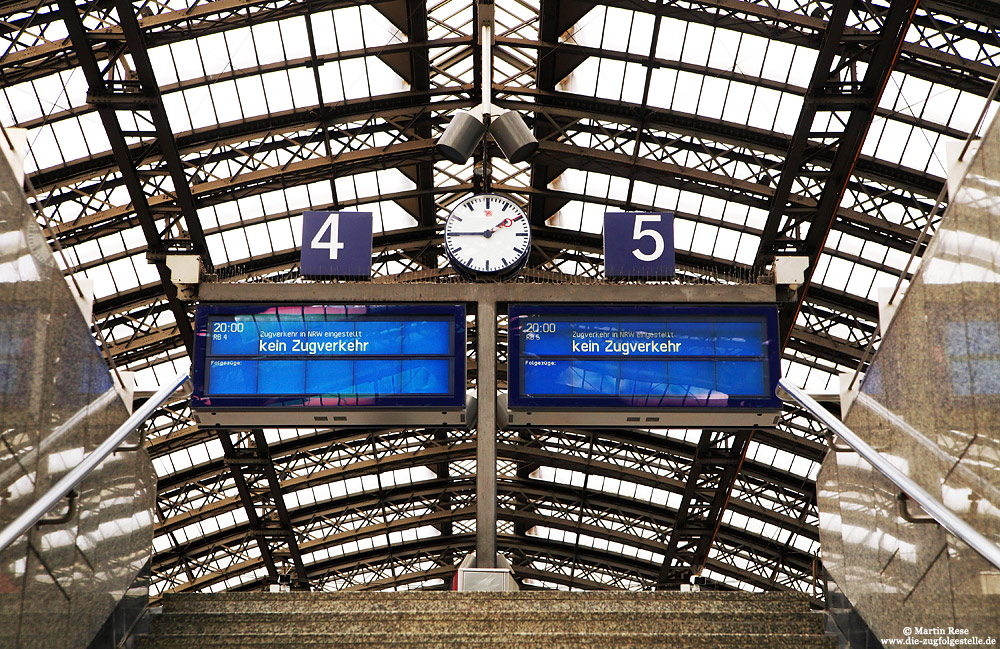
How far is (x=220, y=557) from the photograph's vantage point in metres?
45.4

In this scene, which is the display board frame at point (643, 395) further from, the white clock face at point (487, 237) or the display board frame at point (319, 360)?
the white clock face at point (487, 237)

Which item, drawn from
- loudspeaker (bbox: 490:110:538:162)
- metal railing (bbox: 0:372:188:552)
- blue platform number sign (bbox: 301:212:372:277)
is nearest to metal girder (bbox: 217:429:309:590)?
blue platform number sign (bbox: 301:212:372:277)

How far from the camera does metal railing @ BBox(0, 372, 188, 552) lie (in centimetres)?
570

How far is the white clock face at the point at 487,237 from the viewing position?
1958cm

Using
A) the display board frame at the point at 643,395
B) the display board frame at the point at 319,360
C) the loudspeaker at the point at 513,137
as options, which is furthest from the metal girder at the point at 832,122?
the display board frame at the point at 319,360

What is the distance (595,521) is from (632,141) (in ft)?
74.5

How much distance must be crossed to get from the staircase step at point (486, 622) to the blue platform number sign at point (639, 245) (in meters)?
10.4

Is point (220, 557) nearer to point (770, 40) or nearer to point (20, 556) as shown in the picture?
point (770, 40)

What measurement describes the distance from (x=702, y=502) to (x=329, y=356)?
1001 inches

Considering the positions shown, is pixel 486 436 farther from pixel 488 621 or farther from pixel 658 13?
pixel 658 13

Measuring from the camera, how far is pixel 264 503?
4131 centimetres

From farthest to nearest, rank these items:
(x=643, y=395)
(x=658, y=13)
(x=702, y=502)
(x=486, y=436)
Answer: (x=702, y=502) < (x=658, y=13) < (x=486, y=436) < (x=643, y=395)

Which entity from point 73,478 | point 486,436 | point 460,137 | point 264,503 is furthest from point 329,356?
point 264,503

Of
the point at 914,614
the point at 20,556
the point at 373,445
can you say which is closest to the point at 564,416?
the point at 914,614
